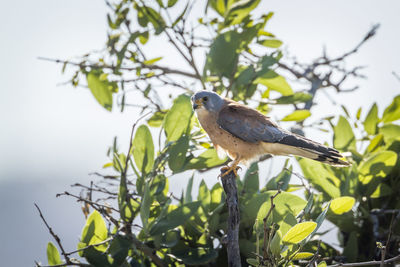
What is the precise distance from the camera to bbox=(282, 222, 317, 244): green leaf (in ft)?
4.75

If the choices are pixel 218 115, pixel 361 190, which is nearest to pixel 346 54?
pixel 218 115

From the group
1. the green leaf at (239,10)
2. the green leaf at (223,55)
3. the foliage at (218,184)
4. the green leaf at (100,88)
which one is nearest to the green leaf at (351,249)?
the foliage at (218,184)

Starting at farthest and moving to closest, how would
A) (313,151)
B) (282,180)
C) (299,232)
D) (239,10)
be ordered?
(239,10) → (313,151) → (282,180) → (299,232)

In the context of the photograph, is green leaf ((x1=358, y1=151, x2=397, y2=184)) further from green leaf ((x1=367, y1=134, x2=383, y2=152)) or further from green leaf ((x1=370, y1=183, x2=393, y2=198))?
green leaf ((x1=367, y1=134, x2=383, y2=152))

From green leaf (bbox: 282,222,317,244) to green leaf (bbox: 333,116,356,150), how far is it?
3.54 feet

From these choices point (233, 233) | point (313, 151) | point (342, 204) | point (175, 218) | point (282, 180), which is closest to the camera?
point (233, 233)

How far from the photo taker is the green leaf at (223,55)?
7.97 ft

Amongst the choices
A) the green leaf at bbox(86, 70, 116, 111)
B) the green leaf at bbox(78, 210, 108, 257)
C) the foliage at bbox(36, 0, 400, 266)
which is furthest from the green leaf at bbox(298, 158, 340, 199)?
the green leaf at bbox(86, 70, 116, 111)

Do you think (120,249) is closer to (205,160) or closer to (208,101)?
(205,160)

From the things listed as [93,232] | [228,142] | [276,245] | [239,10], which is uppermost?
[239,10]

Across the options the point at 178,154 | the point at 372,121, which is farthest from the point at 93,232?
the point at 372,121

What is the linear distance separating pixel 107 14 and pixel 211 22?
62 centimetres

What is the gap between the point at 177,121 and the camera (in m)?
2.08

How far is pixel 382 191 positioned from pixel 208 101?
1043 mm
